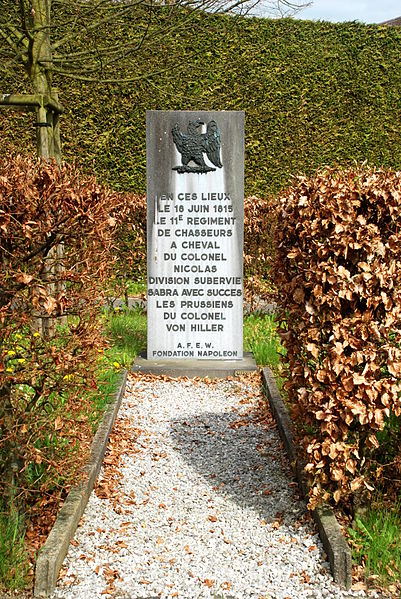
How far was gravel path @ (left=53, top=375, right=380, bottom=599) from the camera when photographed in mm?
2896

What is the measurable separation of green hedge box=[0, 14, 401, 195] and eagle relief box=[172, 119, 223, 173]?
4.67 m

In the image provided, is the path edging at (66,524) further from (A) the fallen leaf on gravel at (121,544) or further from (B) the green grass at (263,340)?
(B) the green grass at (263,340)

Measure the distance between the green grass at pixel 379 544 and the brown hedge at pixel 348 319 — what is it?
0.17 m

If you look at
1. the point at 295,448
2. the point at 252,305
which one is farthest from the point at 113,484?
the point at 252,305

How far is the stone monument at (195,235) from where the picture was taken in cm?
651

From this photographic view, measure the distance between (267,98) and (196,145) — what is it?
20.4 ft

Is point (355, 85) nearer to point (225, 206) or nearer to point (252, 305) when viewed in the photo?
point (252, 305)

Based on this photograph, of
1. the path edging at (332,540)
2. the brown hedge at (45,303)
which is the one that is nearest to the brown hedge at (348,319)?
the path edging at (332,540)

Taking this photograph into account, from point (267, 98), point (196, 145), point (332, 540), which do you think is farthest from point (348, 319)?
point (267, 98)

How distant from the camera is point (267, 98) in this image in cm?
1219

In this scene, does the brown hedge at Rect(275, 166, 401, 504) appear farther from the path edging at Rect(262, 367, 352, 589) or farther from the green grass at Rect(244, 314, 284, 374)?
the green grass at Rect(244, 314, 284, 374)

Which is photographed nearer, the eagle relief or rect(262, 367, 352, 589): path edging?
rect(262, 367, 352, 589): path edging

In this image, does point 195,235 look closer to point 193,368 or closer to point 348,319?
point 193,368

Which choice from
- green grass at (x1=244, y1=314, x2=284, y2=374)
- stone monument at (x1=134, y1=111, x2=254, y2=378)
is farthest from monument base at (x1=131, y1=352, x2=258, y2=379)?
green grass at (x1=244, y1=314, x2=284, y2=374)
